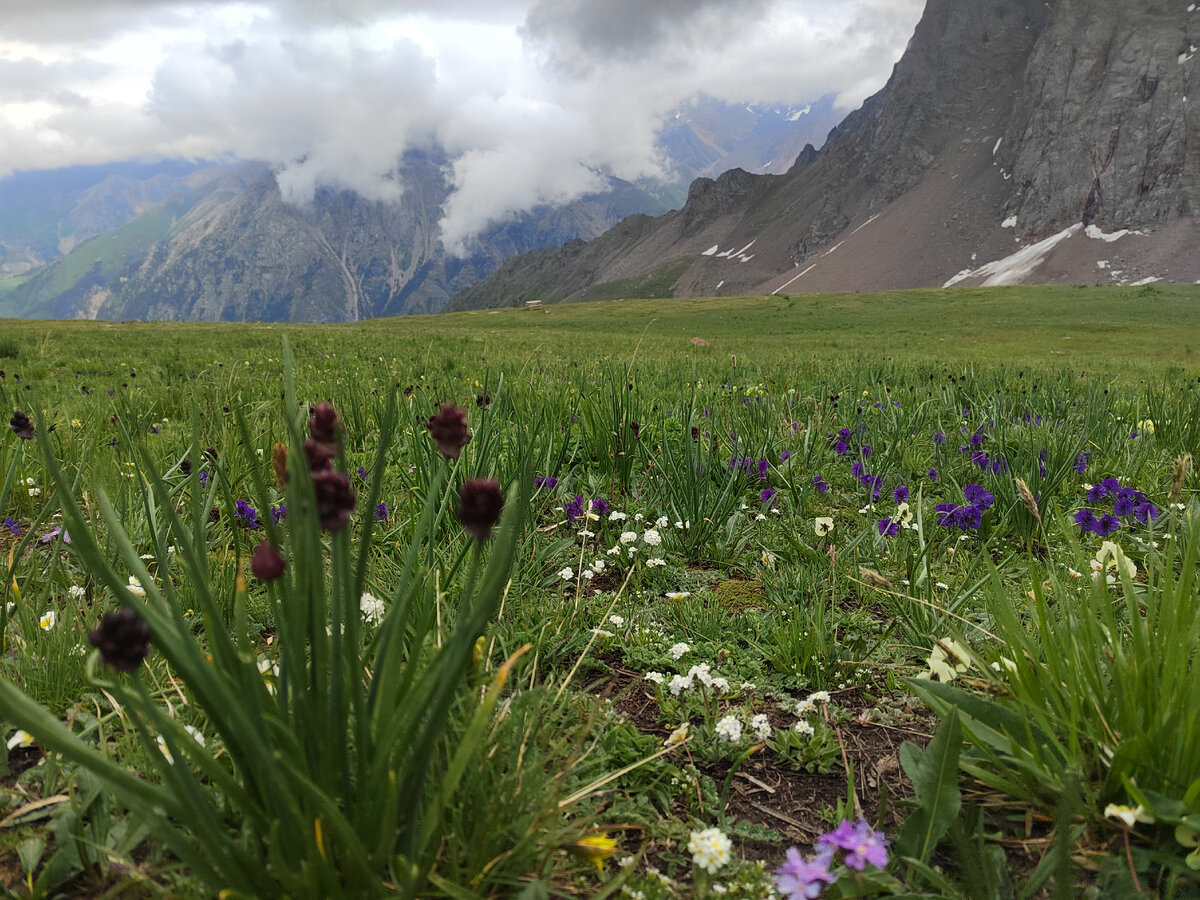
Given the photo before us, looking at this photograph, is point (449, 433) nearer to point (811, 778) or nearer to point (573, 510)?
point (811, 778)

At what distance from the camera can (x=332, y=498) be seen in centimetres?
102

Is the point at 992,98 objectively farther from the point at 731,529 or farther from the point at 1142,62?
the point at 731,529

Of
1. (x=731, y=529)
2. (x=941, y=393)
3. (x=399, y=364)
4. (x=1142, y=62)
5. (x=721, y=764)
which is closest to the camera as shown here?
(x=721, y=764)

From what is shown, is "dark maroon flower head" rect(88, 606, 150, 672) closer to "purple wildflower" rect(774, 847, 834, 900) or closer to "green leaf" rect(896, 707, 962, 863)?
"purple wildflower" rect(774, 847, 834, 900)

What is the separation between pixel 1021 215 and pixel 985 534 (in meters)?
172

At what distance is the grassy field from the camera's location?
125 centimetres

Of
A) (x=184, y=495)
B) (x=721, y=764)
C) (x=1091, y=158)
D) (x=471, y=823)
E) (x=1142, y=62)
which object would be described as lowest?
(x=721, y=764)

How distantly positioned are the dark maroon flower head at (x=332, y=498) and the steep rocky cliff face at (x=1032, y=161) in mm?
141699

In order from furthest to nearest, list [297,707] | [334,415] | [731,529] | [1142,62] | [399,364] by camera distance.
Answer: [1142,62], [399,364], [731,529], [297,707], [334,415]

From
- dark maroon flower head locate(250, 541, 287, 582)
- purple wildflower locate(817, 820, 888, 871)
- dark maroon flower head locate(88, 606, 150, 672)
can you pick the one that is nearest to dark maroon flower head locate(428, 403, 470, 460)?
dark maroon flower head locate(250, 541, 287, 582)

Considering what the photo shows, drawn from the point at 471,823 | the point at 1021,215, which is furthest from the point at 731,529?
the point at 1021,215

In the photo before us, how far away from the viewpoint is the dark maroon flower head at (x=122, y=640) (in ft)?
2.92

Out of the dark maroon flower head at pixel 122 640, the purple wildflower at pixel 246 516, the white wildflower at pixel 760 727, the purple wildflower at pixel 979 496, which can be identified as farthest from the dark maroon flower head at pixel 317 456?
the purple wildflower at pixel 979 496

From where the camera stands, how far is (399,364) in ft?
40.0
